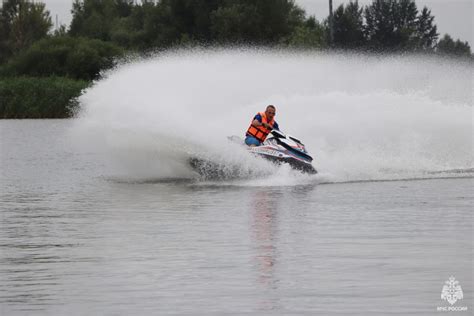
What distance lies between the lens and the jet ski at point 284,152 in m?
20.5

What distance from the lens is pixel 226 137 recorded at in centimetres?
2161

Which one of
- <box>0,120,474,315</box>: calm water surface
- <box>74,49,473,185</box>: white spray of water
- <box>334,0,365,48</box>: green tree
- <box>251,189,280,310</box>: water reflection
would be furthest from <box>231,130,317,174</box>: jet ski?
<box>334,0,365,48</box>: green tree

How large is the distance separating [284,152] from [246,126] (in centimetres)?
388

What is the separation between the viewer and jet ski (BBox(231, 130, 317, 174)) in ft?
67.3

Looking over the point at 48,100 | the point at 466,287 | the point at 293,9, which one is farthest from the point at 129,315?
the point at 293,9

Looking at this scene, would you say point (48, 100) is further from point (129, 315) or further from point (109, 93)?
point (129, 315)

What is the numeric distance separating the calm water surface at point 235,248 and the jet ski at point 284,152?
88 centimetres

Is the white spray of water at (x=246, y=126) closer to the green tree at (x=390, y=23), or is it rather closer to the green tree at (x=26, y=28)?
the green tree at (x=390, y=23)

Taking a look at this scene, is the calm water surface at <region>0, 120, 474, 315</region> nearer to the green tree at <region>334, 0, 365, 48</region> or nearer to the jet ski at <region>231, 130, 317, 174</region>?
the jet ski at <region>231, 130, 317, 174</region>

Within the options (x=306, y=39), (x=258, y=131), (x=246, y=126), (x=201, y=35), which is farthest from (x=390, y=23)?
(x=258, y=131)

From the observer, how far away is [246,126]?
2430 cm

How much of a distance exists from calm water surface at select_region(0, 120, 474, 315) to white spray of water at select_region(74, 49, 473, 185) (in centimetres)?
162

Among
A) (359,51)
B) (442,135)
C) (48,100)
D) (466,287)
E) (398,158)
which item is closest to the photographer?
(466,287)

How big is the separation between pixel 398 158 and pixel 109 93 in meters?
6.09
